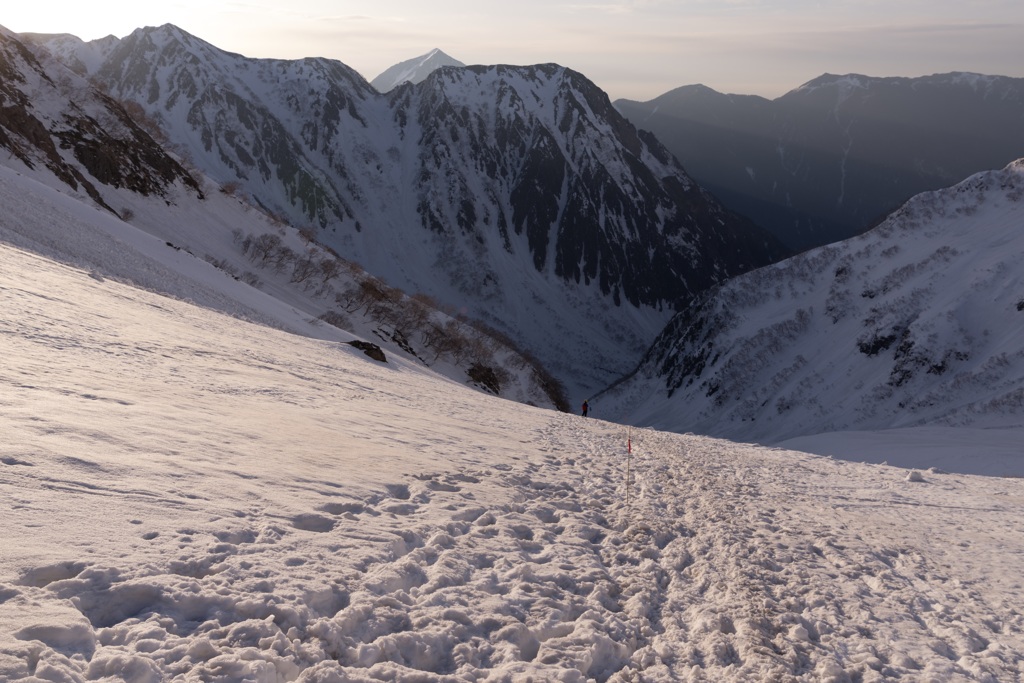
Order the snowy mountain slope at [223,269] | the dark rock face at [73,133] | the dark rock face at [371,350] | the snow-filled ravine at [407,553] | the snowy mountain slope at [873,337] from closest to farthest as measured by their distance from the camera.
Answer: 1. the snow-filled ravine at [407,553]
2. the snowy mountain slope at [223,269]
3. the dark rock face at [371,350]
4. the dark rock face at [73,133]
5. the snowy mountain slope at [873,337]

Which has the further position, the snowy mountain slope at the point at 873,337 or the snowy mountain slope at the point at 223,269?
the snowy mountain slope at the point at 873,337

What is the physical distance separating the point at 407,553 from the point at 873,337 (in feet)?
255

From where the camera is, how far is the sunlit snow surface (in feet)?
19.5

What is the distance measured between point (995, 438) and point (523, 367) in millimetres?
48545

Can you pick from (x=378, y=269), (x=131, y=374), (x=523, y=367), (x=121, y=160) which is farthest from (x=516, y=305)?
(x=131, y=374)

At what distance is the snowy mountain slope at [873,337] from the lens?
63.6 m

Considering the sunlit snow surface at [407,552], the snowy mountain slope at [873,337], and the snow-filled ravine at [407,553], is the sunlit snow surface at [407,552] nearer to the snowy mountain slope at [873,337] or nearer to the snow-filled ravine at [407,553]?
the snow-filled ravine at [407,553]

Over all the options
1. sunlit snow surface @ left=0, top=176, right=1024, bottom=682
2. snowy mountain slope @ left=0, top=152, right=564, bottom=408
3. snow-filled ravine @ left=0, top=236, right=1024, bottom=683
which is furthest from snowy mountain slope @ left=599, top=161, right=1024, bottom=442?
sunlit snow surface @ left=0, top=176, right=1024, bottom=682

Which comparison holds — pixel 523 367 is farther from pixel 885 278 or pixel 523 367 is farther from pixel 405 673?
pixel 405 673

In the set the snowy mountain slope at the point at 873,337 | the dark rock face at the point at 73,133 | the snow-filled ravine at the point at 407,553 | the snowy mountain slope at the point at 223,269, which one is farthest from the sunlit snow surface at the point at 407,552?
the snowy mountain slope at the point at 873,337

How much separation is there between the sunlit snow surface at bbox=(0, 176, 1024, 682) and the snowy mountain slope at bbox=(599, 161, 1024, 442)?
52.6m

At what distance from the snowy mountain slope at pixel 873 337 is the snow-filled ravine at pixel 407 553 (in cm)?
5210

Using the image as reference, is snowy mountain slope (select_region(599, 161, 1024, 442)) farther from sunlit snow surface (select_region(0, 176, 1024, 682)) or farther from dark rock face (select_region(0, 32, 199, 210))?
dark rock face (select_region(0, 32, 199, 210))

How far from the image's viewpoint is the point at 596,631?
7.26 meters
